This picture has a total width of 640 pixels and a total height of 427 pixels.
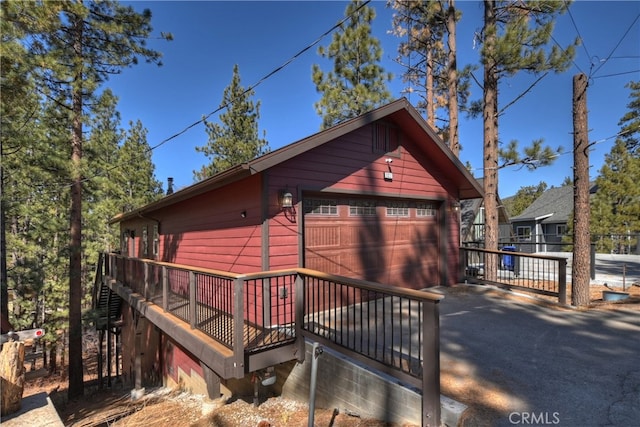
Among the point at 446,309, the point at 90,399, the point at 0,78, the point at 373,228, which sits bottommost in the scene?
the point at 90,399

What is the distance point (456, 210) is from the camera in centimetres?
826

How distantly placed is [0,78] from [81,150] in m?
2.50

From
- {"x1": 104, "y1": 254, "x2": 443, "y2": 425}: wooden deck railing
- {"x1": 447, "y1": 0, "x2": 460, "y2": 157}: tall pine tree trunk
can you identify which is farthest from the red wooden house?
{"x1": 447, "y1": 0, "x2": 460, "y2": 157}: tall pine tree trunk

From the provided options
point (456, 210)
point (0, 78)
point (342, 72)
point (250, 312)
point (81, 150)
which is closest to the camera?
point (250, 312)

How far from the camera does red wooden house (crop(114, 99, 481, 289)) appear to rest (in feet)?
16.6

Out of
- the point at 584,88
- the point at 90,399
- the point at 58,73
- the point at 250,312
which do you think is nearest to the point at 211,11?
the point at 58,73

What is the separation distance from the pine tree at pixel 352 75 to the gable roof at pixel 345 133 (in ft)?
17.7

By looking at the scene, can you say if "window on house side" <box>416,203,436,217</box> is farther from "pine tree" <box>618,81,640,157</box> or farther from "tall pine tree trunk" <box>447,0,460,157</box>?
"pine tree" <box>618,81,640,157</box>

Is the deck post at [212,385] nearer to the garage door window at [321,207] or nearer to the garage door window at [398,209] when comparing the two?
the garage door window at [321,207]

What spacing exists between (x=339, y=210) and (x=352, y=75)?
7990 millimetres

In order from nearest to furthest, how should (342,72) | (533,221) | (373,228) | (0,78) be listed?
1. (373,228)
2. (0,78)
3. (342,72)
4. (533,221)

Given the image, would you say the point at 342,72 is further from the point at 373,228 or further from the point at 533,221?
the point at 533,221

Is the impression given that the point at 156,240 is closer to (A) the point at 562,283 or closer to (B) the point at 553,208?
(A) the point at 562,283

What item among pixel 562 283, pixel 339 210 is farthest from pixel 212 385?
pixel 562 283
